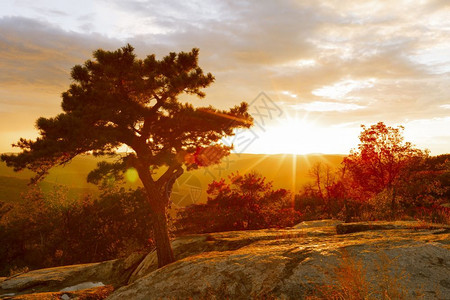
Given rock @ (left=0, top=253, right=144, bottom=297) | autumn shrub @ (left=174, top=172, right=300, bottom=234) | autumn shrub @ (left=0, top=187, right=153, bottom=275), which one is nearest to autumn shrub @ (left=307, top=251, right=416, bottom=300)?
rock @ (left=0, top=253, right=144, bottom=297)

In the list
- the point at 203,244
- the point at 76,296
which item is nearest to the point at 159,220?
the point at 203,244

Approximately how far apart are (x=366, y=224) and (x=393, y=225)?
87cm

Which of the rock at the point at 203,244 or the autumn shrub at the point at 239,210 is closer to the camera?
the rock at the point at 203,244

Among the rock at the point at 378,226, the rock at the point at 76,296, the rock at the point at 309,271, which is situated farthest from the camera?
the rock at the point at 76,296

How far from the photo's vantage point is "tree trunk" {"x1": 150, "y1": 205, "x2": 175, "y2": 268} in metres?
12.2

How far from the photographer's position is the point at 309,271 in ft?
21.0

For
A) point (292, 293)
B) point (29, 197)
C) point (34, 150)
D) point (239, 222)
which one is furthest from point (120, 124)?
point (29, 197)

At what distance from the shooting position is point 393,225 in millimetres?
10617

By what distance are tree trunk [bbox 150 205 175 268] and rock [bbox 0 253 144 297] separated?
117 inches

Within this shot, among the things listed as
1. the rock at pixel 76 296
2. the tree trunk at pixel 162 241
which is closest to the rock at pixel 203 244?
the tree trunk at pixel 162 241

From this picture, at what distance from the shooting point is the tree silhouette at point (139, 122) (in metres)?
10.6

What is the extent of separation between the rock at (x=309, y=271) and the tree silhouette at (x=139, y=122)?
4.59m

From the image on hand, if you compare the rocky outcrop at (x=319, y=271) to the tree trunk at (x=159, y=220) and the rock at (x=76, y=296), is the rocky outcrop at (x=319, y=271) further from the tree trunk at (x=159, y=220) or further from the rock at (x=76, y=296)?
the tree trunk at (x=159, y=220)

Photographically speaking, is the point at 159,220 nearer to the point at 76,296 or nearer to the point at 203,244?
the point at 203,244
